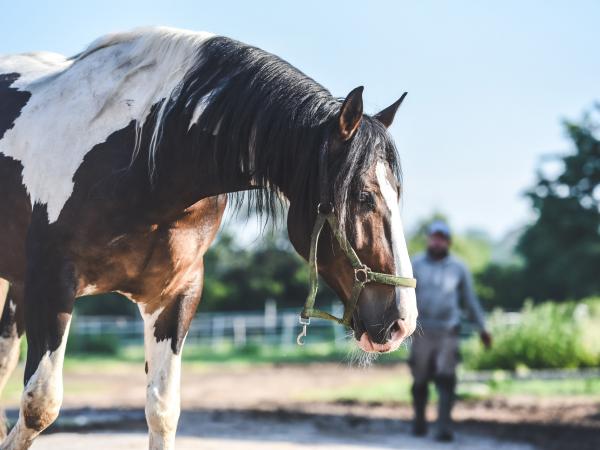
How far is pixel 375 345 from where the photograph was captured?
9.32ft

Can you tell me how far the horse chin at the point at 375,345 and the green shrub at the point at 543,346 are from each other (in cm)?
1140

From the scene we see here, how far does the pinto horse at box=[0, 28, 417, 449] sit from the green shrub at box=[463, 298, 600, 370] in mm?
11057

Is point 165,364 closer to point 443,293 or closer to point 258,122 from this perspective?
point 258,122

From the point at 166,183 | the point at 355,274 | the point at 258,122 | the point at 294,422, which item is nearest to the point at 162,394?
the point at 166,183

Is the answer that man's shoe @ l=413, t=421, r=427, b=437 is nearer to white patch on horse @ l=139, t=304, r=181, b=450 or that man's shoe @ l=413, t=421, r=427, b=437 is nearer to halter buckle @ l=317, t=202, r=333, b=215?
white patch on horse @ l=139, t=304, r=181, b=450

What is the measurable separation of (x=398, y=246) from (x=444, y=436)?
Answer: 510 centimetres

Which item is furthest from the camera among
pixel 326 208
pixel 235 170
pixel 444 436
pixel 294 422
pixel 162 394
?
pixel 294 422

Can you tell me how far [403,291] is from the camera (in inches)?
111

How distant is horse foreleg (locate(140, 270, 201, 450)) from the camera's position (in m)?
3.58

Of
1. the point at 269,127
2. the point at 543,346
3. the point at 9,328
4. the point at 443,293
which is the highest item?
the point at 269,127

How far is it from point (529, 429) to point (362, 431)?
1995 mm

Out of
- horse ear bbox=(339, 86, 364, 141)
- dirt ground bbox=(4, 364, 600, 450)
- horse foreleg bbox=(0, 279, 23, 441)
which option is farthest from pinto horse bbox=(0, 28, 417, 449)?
dirt ground bbox=(4, 364, 600, 450)

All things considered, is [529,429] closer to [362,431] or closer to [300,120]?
[362,431]

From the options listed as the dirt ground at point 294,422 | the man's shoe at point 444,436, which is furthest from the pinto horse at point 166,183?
the man's shoe at point 444,436
